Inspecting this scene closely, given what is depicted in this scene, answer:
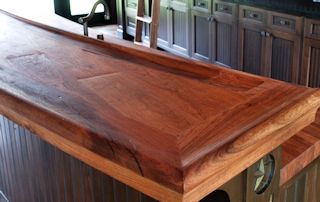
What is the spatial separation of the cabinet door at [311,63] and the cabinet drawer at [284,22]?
12 cm

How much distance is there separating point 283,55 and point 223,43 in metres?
0.74

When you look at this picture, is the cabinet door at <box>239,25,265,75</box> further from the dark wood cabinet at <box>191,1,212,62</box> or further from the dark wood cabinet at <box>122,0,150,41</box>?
the dark wood cabinet at <box>122,0,150,41</box>

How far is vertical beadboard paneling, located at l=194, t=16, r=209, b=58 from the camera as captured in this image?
4246mm

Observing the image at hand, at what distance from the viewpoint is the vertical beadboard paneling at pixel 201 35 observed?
13.9 feet

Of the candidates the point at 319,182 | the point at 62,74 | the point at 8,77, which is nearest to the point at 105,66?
the point at 62,74

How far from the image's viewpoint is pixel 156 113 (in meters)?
0.96

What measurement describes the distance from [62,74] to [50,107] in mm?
273

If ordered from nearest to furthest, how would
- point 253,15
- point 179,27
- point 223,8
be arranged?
point 253,15 < point 223,8 < point 179,27

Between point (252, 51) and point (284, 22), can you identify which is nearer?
point (284, 22)

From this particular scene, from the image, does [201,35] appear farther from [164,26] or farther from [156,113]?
[156,113]

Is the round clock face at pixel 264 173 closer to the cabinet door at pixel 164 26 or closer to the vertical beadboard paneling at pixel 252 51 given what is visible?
the vertical beadboard paneling at pixel 252 51

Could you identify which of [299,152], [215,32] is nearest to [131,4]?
[215,32]

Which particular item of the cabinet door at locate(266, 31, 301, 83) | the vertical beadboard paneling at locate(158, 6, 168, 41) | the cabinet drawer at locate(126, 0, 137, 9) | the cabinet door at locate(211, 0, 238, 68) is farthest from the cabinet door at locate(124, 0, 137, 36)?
the cabinet door at locate(266, 31, 301, 83)

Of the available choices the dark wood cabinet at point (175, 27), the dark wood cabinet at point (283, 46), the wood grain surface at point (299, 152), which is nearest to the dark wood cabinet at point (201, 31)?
the dark wood cabinet at point (175, 27)
